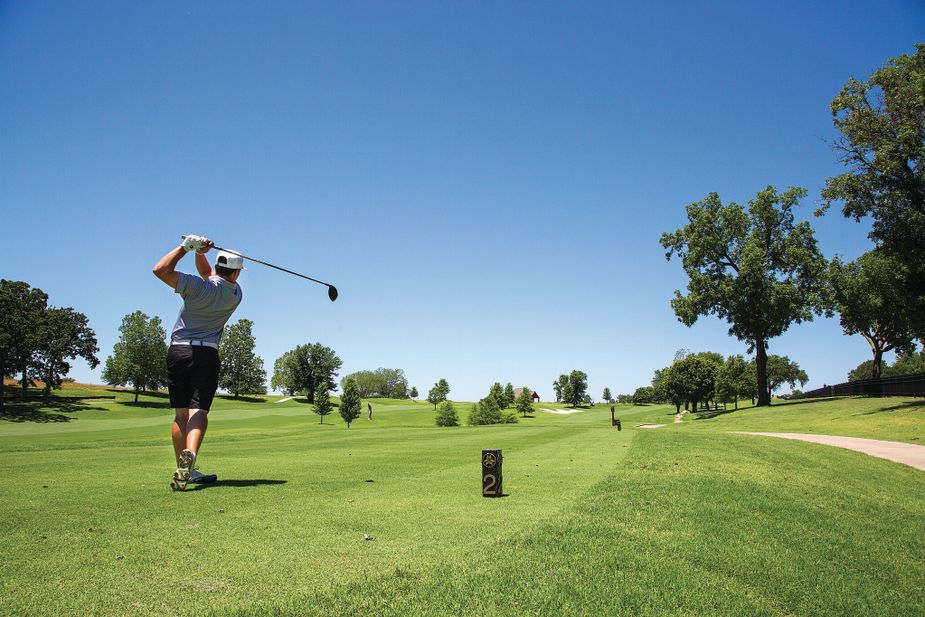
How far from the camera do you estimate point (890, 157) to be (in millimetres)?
28656

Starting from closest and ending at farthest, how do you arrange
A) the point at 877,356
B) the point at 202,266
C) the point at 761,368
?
the point at 202,266 < the point at 761,368 < the point at 877,356

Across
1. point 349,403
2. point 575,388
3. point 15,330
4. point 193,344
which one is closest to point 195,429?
point 193,344

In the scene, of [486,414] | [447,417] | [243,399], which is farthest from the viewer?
[243,399]

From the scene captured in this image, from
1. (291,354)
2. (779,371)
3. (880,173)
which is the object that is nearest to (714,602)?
(880,173)

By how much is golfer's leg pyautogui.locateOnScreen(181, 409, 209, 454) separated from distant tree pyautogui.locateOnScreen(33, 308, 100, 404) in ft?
236

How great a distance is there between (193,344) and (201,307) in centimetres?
44

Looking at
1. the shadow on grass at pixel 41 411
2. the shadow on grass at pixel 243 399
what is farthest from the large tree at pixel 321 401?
the shadow on grass at pixel 243 399

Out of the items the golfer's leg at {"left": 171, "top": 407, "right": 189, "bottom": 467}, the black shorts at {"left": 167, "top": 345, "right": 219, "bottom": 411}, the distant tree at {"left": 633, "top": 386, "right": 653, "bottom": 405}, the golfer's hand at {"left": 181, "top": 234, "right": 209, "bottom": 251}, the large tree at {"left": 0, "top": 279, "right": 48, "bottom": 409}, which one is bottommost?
the distant tree at {"left": 633, "top": 386, "right": 653, "bottom": 405}

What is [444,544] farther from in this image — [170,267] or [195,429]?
[170,267]

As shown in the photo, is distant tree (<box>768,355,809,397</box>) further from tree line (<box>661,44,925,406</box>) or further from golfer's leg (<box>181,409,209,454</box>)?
golfer's leg (<box>181,409,209,454</box>)

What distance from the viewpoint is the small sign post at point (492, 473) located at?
19.1 feet

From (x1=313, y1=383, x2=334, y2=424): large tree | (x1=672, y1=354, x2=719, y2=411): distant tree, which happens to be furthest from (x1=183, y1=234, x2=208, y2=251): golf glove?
(x1=672, y1=354, x2=719, y2=411): distant tree

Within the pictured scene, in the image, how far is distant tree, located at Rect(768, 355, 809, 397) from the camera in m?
165

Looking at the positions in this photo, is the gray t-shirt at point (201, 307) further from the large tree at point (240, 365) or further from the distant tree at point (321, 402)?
the large tree at point (240, 365)
